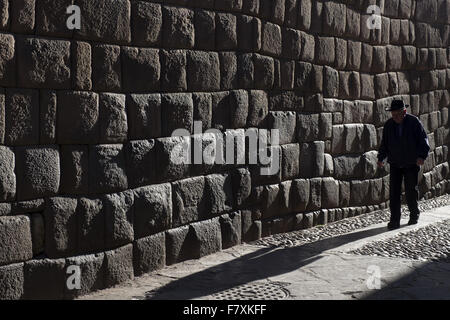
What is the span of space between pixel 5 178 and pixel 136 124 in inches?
57.2

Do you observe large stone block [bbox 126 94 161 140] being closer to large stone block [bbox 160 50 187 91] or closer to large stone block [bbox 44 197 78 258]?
large stone block [bbox 160 50 187 91]

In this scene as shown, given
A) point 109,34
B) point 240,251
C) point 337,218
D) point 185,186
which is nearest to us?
point 109,34

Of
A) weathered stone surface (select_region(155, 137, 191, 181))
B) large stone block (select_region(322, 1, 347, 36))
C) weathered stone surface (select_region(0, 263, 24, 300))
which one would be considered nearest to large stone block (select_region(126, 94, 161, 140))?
weathered stone surface (select_region(155, 137, 191, 181))

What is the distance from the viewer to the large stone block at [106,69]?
5.97 meters

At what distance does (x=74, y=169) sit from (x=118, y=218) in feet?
2.05

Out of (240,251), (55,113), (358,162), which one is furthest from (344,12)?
(55,113)

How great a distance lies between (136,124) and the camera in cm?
642

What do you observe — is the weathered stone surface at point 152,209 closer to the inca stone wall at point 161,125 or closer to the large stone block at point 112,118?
the inca stone wall at point 161,125

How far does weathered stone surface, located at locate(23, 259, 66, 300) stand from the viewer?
5.43 metres

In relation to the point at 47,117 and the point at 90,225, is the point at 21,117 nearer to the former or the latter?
the point at 47,117

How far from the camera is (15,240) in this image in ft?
17.5

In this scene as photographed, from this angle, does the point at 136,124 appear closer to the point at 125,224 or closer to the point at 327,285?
the point at 125,224

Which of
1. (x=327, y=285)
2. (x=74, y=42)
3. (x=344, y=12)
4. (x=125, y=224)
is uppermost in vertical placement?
(x=344, y=12)

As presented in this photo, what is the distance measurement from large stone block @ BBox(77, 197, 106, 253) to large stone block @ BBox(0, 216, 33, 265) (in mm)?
497
